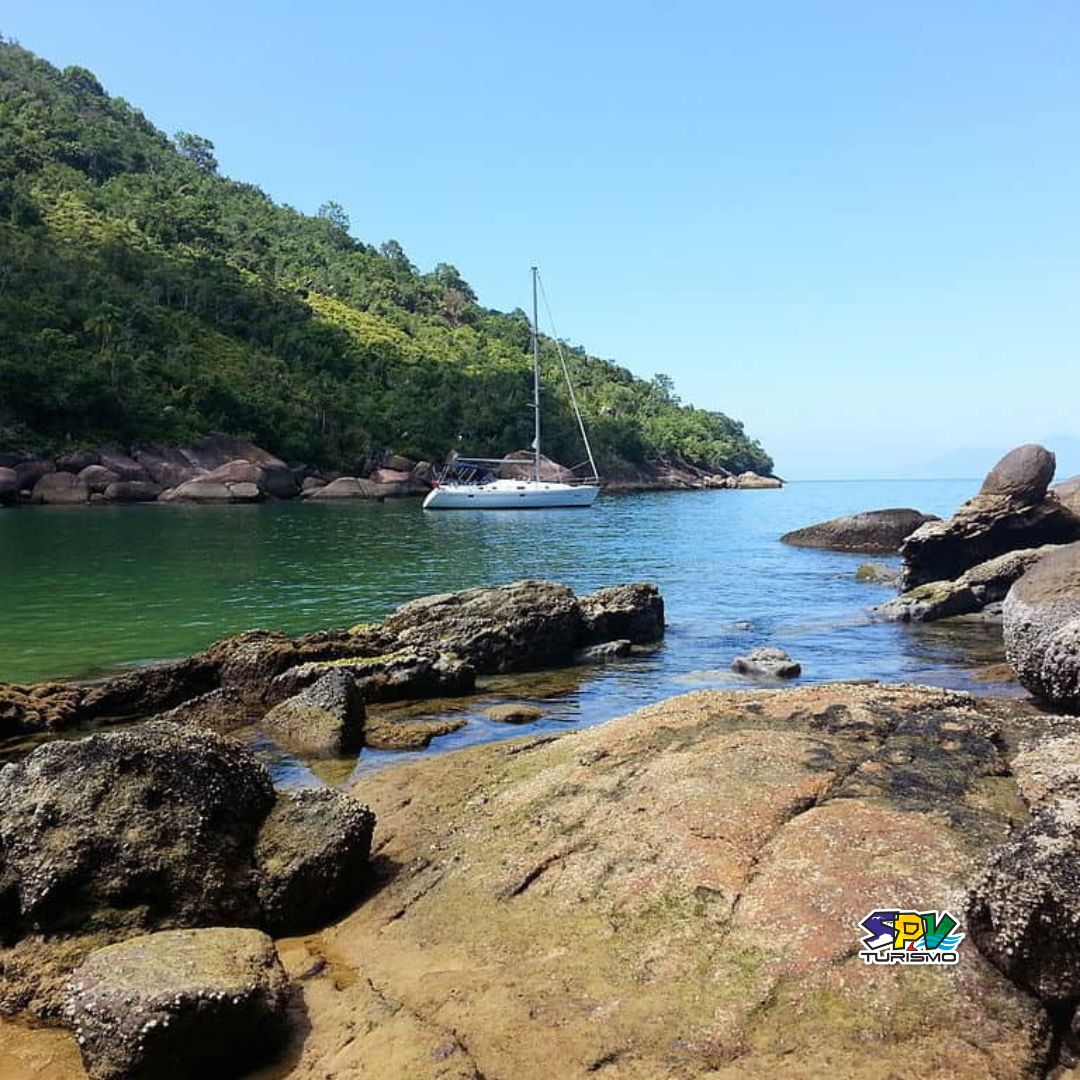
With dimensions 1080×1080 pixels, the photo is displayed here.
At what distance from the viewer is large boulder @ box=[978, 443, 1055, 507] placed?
2444cm

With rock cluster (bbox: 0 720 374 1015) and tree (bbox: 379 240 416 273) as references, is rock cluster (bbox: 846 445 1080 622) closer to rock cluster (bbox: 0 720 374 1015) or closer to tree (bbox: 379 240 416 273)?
rock cluster (bbox: 0 720 374 1015)

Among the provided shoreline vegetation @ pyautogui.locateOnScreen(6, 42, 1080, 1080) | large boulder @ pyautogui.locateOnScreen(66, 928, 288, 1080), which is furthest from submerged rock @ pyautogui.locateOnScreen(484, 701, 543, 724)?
large boulder @ pyautogui.locateOnScreen(66, 928, 288, 1080)

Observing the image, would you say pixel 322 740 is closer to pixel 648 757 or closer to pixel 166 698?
pixel 166 698

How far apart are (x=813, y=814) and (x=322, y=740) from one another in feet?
A: 22.1

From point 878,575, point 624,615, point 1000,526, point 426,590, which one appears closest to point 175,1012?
point 624,615

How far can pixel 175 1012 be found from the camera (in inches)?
160

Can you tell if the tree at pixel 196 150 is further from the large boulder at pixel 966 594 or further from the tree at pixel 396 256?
the large boulder at pixel 966 594

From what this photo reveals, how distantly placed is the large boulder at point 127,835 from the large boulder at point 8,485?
6341cm

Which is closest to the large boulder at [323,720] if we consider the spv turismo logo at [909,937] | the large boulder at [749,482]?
the spv turismo logo at [909,937]

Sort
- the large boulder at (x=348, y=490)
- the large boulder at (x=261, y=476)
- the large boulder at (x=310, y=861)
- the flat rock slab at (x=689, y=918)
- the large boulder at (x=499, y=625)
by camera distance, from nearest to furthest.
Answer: the flat rock slab at (x=689, y=918) < the large boulder at (x=310, y=861) < the large boulder at (x=499, y=625) < the large boulder at (x=261, y=476) < the large boulder at (x=348, y=490)

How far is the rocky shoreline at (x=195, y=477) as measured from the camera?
6219 cm

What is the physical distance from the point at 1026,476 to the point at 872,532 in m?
16.7

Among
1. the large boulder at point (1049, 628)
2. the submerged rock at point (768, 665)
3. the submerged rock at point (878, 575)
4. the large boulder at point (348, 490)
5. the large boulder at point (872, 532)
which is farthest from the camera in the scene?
the large boulder at point (348, 490)

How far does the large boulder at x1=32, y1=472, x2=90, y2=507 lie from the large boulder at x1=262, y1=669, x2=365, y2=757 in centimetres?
5903
